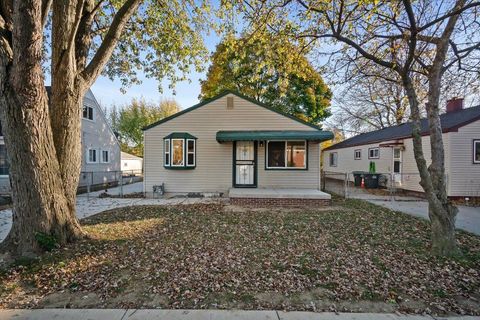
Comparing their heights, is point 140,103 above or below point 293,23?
above

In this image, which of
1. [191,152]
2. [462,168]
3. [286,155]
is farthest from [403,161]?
[191,152]

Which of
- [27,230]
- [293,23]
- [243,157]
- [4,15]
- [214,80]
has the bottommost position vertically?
[27,230]

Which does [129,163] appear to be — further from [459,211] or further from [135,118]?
[459,211]

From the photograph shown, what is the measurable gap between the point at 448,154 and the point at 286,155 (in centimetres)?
688

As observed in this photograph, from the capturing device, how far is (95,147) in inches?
656

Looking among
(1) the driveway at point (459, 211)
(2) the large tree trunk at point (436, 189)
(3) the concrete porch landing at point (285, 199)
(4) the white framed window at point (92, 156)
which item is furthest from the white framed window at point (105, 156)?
(2) the large tree trunk at point (436, 189)

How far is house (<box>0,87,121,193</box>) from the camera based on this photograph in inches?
606

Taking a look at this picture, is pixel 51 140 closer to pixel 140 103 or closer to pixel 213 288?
pixel 213 288

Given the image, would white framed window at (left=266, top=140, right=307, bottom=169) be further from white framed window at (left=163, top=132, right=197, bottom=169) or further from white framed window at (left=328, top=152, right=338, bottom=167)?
white framed window at (left=328, top=152, right=338, bottom=167)

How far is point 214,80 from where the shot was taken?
2169cm

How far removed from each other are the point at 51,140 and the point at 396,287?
6123 mm

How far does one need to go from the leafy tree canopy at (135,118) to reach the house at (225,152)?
2614 centimetres

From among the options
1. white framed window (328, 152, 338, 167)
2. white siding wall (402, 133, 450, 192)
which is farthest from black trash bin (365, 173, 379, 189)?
white framed window (328, 152, 338, 167)

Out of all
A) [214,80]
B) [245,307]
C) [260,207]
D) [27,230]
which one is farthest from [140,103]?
[245,307]
